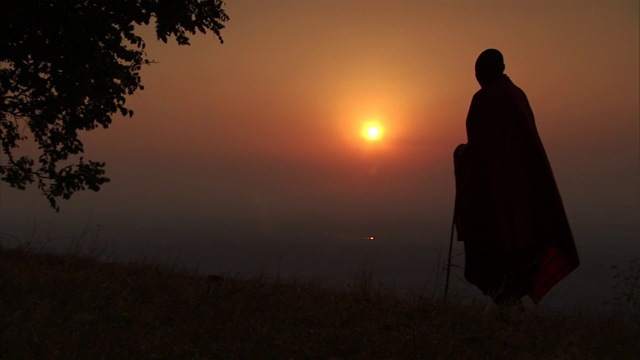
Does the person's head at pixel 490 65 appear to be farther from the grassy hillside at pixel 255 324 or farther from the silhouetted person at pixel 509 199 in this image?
the grassy hillside at pixel 255 324

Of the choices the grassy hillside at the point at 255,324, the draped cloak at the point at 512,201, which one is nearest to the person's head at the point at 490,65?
the draped cloak at the point at 512,201

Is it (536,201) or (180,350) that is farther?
(536,201)

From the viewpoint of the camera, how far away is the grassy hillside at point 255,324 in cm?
493

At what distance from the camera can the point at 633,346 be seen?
19.6ft

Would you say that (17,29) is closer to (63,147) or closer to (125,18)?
(125,18)

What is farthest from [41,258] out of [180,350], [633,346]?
[633,346]

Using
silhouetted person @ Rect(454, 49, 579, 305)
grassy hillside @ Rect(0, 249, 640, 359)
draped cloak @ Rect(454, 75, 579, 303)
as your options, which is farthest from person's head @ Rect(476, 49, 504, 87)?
grassy hillside @ Rect(0, 249, 640, 359)

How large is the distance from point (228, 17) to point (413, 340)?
5491 mm

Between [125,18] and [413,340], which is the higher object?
[125,18]

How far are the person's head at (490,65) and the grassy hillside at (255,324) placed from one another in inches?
112

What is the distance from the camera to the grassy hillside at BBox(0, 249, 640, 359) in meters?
4.93

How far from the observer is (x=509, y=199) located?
23.8 ft

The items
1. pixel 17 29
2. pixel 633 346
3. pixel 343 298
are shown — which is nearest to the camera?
pixel 633 346

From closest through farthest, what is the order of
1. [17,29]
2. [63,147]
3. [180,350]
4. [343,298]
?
1. [180,350]
2. [343,298]
3. [17,29]
4. [63,147]
